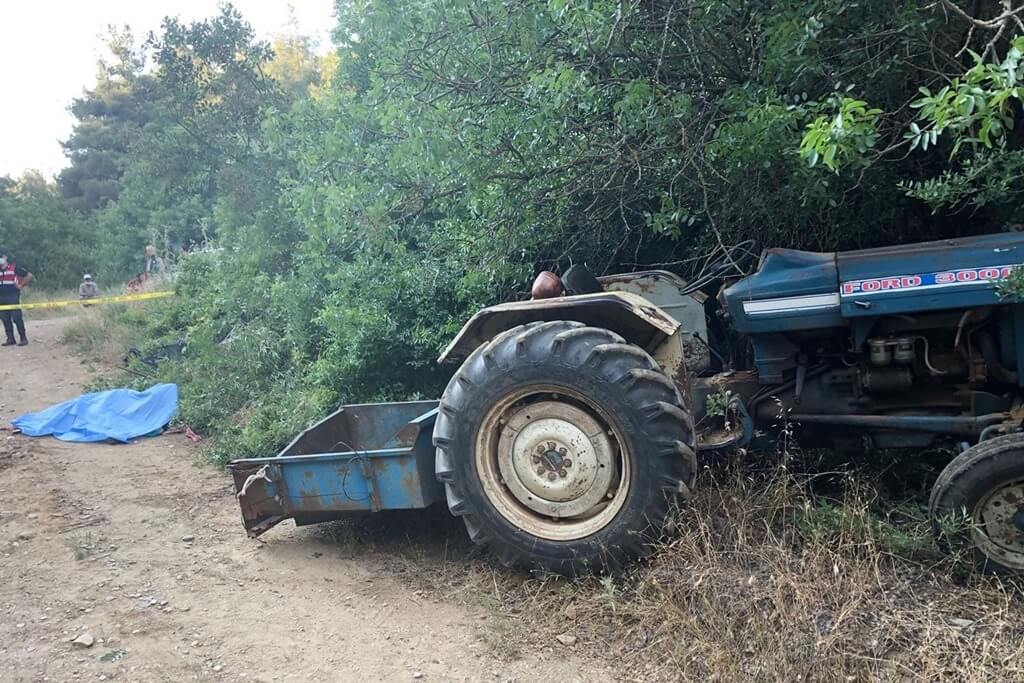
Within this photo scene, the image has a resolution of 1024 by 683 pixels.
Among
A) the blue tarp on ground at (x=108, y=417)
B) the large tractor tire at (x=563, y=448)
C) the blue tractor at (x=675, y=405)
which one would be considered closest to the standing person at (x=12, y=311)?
the blue tarp on ground at (x=108, y=417)

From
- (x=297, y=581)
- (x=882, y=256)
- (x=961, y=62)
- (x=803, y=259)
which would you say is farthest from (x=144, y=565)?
(x=961, y=62)

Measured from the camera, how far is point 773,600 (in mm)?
3445

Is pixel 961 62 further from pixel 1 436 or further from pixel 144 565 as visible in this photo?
pixel 1 436

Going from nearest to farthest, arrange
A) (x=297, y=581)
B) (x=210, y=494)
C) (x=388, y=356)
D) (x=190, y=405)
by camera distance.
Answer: (x=297, y=581), (x=210, y=494), (x=388, y=356), (x=190, y=405)

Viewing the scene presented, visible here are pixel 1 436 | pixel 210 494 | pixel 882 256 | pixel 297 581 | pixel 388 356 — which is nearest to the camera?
pixel 882 256

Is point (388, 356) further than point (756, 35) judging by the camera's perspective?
Yes

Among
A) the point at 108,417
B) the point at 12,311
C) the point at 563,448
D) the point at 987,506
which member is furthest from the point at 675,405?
the point at 12,311

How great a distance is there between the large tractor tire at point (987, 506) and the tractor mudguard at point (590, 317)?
4.74 feet

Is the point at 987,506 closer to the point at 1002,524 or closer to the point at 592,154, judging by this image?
the point at 1002,524

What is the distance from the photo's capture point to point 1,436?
8531 millimetres

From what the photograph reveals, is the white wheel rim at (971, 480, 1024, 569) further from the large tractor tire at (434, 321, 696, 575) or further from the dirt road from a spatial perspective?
the dirt road

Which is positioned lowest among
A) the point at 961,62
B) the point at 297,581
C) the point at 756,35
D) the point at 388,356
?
the point at 297,581

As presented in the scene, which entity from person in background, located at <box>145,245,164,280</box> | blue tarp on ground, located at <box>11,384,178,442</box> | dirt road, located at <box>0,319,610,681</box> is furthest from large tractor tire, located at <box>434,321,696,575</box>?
person in background, located at <box>145,245,164,280</box>

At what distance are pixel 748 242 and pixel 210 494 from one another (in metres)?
4.43
